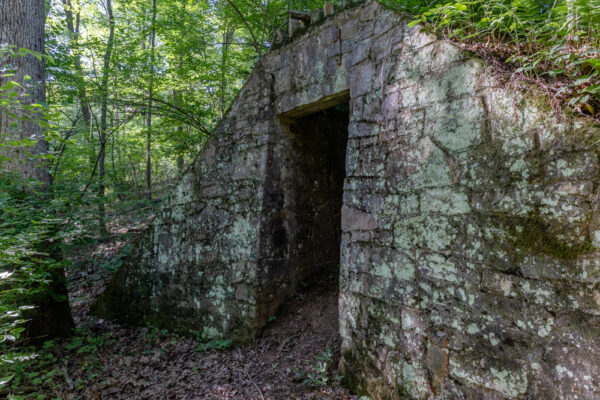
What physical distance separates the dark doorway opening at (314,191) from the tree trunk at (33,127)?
9.88ft

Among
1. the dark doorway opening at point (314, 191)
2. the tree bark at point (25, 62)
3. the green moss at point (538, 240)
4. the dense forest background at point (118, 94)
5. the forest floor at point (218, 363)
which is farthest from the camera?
the tree bark at point (25, 62)

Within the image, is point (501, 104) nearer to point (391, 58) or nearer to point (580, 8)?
point (580, 8)

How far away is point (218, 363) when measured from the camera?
334cm

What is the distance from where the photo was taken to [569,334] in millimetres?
1578

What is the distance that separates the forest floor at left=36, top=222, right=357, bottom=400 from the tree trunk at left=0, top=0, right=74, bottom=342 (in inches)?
13.6

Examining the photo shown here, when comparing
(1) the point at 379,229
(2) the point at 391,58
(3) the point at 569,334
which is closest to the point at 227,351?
(1) the point at 379,229

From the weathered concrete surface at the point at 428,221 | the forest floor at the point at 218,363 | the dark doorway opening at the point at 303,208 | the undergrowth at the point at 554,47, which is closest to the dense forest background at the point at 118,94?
the undergrowth at the point at 554,47

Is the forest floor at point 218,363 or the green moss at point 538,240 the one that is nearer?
the green moss at point 538,240

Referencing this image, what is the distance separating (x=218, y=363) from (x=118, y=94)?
6.15m

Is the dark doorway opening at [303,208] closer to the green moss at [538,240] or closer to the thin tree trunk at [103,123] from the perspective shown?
the green moss at [538,240]

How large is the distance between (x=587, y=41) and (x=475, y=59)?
20.3 inches

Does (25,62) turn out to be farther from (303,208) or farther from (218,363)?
(218,363)

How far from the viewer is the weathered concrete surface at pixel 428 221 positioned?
162 centimetres

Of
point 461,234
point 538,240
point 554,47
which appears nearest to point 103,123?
point 461,234
